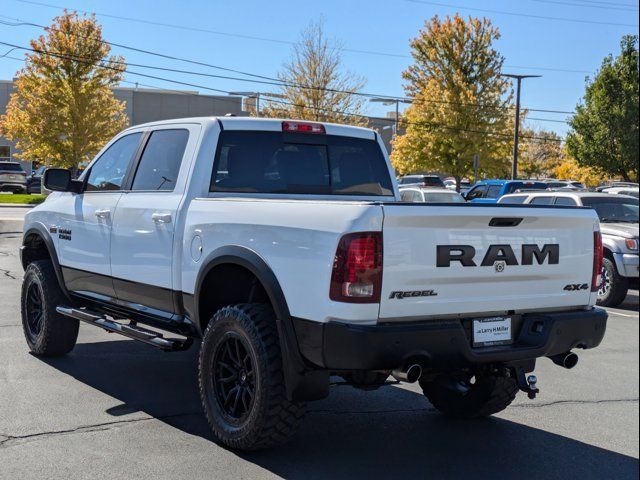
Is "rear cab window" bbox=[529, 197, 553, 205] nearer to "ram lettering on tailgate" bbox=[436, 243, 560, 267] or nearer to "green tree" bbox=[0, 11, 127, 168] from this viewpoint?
"ram lettering on tailgate" bbox=[436, 243, 560, 267]

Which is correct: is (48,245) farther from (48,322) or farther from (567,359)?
(567,359)

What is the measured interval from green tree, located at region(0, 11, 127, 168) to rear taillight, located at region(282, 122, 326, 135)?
33.5m

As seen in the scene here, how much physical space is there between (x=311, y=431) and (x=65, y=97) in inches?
1379

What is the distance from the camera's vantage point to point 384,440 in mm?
5191

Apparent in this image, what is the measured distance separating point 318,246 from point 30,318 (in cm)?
424

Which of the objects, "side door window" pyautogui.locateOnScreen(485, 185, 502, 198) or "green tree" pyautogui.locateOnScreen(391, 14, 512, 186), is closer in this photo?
"side door window" pyautogui.locateOnScreen(485, 185, 502, 198)

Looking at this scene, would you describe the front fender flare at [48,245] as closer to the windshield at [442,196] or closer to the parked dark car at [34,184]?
the windshield at [442,196]

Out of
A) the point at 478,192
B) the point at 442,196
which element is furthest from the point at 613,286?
the point at 478,192

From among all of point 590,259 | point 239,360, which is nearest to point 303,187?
point 239,360

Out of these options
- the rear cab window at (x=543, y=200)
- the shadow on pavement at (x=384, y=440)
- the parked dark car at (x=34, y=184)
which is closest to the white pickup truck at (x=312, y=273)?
the shadow on pavement at (x=384, y=440)

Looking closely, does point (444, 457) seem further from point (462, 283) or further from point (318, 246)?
point (318, 246)

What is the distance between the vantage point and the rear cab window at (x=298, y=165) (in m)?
5.81

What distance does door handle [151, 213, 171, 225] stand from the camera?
18.1 feet

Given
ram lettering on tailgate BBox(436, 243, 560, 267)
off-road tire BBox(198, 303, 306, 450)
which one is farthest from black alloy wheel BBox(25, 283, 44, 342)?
ram lettering on tailgate BBox(436, 243, 560, 267)
